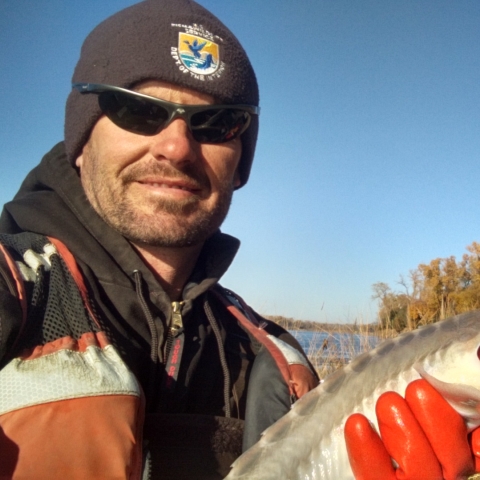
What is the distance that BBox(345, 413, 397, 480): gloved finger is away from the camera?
1.87 metres

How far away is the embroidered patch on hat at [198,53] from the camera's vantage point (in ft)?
9.36

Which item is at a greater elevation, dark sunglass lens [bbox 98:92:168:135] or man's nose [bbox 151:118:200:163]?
dark sunglass lens [bbox 98:92:168:135]

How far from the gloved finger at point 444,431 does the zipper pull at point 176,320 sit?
3.67 feet

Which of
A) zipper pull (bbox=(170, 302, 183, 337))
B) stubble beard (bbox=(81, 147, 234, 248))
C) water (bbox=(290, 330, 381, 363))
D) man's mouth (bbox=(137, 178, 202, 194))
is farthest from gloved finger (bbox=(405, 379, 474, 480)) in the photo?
water (bbox=(290, 330, 381, 363))

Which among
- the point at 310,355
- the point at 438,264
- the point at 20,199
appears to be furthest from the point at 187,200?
the point at 438,264

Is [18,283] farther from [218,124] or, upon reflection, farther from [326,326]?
[326,326]

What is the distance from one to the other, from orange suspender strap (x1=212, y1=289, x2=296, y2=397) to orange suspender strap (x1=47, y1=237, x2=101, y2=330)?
38.5 inches

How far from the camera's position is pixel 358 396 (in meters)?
2.05

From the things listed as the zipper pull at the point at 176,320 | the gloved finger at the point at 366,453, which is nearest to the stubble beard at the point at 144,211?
the zipper pull at the point at 176,320

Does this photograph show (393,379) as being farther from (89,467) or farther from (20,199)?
(20,199)

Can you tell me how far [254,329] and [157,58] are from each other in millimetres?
1581

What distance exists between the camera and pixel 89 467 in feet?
5.15

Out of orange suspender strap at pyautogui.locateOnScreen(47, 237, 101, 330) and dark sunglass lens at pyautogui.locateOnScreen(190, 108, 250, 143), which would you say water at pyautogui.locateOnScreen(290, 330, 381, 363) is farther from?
orange suspender strap at pyautogui.locateOnScreen(47, 237, 101, 330)

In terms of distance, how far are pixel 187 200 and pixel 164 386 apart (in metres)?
0.96
